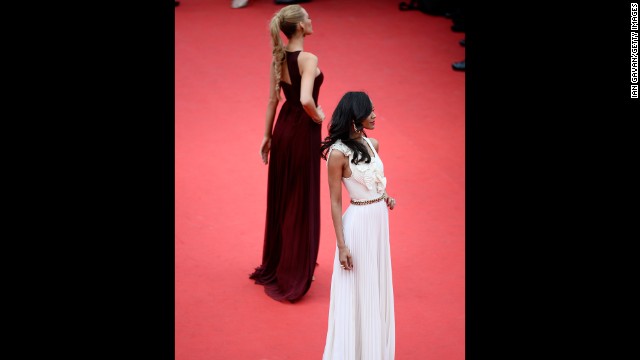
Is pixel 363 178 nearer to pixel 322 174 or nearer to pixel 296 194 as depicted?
pixel 296 194

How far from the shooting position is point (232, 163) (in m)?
9.02

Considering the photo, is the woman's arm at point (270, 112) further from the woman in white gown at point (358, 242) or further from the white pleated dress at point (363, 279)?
the white pleated dress at point (363, 279)

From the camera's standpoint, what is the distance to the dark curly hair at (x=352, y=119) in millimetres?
4965

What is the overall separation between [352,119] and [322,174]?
3.78 m

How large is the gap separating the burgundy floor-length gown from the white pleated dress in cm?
133

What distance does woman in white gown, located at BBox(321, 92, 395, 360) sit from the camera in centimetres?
500

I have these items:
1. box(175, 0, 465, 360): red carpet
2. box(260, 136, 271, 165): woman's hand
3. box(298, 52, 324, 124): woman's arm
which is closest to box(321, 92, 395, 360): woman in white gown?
box(175, 0, 465, 360): red carpet

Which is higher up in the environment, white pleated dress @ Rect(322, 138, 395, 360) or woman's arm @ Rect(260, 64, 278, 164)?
woman's arm @ Rect(260, 64, 278, 164)

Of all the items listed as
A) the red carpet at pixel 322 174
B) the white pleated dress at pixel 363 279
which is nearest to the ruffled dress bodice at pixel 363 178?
the white pleated dress at pixel 363 279

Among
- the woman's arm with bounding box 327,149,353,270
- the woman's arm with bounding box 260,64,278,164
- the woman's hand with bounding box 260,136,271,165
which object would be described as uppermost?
the woman's arm with bounding box 260,64,278,164

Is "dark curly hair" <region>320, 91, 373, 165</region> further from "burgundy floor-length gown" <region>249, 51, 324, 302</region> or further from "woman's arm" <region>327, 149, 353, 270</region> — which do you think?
"burgundy floor-length gown" <region>249, 51, 324, 302</region>

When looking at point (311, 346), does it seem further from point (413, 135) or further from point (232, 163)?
point (413, 135)

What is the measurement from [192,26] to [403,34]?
10.0 ft

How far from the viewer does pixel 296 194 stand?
6.58 meters
